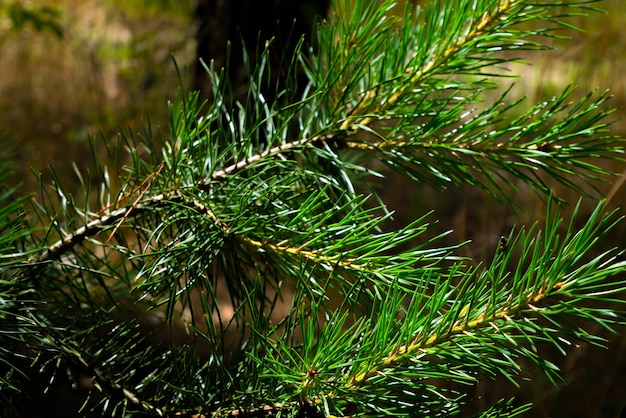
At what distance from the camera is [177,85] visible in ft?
4.15

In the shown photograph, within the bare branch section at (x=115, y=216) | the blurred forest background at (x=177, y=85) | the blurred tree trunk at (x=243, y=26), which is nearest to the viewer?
the bare branch section at (x=115, y=216)

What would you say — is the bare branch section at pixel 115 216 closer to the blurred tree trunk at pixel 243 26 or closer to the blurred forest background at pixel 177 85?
the blurred tree trunk at pixel 243 26

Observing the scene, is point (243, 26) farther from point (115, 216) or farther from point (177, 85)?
point (115, 216)

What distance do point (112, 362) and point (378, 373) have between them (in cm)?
26

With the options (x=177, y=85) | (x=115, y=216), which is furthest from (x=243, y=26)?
(x=115, y=216)

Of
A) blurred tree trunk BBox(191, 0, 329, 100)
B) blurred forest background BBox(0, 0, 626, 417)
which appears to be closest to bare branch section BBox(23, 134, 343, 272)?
blurred tree trunk BBox(191, 0, 329, 100)

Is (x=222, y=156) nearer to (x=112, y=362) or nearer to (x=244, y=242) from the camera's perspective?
(x=244, y=242)

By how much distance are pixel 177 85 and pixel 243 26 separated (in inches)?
11.8

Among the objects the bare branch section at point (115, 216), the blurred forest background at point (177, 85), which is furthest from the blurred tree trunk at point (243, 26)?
the bare branch section at point (115, 216)

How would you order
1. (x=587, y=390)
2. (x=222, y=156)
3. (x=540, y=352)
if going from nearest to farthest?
(x=222, y=156), (x=587, y=390), (x=540, y=352)

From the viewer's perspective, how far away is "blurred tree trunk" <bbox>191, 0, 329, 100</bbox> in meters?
0.95

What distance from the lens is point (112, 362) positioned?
54 centimetres

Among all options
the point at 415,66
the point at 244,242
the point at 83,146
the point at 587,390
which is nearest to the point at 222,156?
the point at 244,242

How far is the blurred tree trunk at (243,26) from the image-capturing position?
0.95 m
